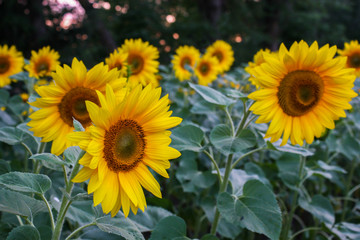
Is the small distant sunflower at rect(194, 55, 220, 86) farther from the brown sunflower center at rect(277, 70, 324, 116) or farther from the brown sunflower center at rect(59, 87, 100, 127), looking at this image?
the brown sunflower center at rect(59, 87, 100, 127)

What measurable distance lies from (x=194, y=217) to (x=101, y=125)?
4.62 ft

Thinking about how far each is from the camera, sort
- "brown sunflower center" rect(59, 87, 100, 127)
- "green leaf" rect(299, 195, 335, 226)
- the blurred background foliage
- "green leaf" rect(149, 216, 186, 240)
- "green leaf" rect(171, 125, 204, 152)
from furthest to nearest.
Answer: the blurred background foliage
"green leaf" rect(299, 195, 335, 226)
"green leaf" rect(171, 125, 204, 152)
"green leaf" rect(149, 216, 186, 240)
"brown sunflower center" rect(59, 87, 100, 127)

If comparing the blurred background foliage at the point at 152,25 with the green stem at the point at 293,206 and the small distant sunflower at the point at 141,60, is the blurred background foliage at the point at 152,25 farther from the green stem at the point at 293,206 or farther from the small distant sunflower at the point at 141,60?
the green stem at the point at 293,206

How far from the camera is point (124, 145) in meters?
1.02

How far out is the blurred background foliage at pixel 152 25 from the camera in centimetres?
788

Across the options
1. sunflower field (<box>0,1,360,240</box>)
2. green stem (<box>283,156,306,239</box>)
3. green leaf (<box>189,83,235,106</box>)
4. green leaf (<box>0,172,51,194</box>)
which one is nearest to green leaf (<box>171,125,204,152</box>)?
sunflower field (<box>0,1,360,240</box>)

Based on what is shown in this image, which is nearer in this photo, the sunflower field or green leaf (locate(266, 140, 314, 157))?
the sunflower field

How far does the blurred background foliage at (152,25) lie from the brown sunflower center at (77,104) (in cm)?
653

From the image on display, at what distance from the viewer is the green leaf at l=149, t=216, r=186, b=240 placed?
4.31 feet

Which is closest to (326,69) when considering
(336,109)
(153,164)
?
(336,109)

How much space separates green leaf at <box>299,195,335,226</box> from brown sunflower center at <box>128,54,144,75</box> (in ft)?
4.42

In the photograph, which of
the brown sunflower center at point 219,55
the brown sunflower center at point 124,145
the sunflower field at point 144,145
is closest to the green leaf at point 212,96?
the sunflower field at point 144,145

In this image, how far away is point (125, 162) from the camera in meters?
1.03

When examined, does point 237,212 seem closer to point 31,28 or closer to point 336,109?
point 336,109
